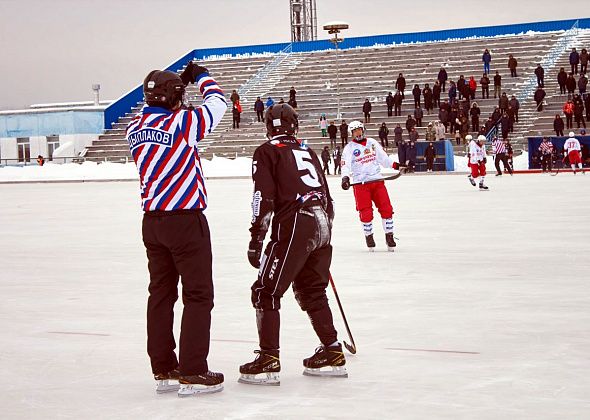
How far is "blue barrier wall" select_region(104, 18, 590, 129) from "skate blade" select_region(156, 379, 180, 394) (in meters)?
52.8

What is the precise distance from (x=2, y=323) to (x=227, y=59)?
57628 millimetres

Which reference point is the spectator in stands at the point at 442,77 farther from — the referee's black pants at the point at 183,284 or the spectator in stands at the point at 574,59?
the referee's black pants at the point at 183,284

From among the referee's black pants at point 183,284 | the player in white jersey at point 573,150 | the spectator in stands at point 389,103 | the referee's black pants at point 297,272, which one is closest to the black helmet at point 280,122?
the referee's black pants at point 297,272

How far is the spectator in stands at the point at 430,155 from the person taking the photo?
137ft

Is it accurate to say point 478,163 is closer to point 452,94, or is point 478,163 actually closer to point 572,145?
point 572,145

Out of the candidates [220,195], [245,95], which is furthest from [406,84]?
[220,195]

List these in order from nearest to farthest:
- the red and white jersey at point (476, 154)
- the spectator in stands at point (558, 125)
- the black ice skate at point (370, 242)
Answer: the black ice skate at point (370, 242) → the red and white jersey at point (476, 154) → the spectator in stands at point (558, 125)

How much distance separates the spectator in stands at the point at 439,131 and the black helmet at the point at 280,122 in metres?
36.1

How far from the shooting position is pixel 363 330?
780cm

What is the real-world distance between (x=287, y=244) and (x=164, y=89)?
1148 mm

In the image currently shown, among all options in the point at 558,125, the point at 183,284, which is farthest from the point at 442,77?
the point at 183,284

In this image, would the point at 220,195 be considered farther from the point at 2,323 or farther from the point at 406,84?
the point at 406,84

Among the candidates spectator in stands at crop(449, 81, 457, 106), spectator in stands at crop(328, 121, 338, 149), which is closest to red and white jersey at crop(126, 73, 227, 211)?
spectator in stands at crop(449, 81, 457, 106)

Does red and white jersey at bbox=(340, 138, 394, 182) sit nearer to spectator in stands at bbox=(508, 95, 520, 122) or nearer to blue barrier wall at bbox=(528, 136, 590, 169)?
blue barrier wall at bbox=(528, 136, 590, 169)
